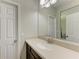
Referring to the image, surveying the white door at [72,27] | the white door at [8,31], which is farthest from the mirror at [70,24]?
the white door at [8,31]

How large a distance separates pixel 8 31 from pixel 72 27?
204 centimetres

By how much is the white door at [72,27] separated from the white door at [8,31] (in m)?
1.85

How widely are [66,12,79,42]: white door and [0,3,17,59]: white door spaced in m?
1.85

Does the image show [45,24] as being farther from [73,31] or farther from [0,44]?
[0,44]

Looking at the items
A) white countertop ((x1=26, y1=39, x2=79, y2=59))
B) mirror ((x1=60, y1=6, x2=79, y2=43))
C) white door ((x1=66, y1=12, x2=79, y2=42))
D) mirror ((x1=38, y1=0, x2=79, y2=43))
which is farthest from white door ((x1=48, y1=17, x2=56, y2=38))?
white countertop ((x1=26, y1=39, x2=79, y2=59))

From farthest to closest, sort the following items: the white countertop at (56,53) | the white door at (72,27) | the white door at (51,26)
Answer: the white door at (51,26) < the white door at (72,27) < the white countertop at (56,53)

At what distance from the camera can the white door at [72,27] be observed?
187 cm

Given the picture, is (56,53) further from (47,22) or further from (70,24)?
(47,22)

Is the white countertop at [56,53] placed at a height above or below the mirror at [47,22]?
below

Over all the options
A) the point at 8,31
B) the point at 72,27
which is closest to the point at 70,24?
the point at 72,27

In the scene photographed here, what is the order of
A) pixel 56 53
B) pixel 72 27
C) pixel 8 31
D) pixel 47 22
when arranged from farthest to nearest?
1. pixel 47 22
2. pixel 8 31
3. pixel 72 27
4. pixel 56 53

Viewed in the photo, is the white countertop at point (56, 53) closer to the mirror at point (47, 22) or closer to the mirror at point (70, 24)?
the mirror at point (70, 24)

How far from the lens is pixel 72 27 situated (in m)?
2.00

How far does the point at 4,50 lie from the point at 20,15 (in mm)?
1301
